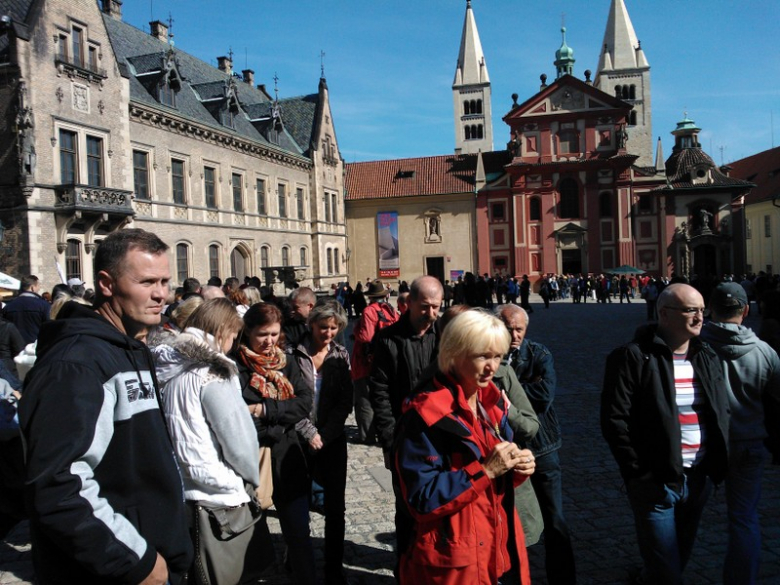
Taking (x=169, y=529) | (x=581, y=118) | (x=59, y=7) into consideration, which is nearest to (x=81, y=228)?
(x=59, y=7)

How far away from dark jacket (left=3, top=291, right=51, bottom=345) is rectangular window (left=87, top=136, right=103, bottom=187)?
14664mm

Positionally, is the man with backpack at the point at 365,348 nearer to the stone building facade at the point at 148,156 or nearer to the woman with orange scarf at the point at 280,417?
the woman with orange scarf at the point at 280,417

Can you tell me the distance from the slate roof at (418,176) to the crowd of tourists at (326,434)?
43262 millimetres

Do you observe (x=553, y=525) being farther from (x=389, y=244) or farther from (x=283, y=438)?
(x=389, y=244)

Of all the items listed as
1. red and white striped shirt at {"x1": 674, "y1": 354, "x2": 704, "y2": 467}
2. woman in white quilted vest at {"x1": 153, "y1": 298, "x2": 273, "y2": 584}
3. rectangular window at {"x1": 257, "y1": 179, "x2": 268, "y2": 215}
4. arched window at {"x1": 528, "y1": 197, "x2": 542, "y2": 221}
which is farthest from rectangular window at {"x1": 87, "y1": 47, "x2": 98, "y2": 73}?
arched window at {"x1": 528, "y1": 197, "x2": 542, "y2": 221}

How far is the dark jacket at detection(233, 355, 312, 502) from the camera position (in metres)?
3.77

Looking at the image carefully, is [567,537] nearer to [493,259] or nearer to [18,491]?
[18,491]

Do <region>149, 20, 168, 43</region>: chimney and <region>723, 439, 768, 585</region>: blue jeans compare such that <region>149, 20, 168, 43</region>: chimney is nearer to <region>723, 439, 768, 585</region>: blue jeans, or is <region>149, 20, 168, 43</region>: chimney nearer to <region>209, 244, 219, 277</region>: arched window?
<region>209, 244, 219, 277</region>: arched window

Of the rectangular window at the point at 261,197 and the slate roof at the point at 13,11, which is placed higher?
the slate roof at the point at 13,11

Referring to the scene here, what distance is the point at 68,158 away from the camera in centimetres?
2042

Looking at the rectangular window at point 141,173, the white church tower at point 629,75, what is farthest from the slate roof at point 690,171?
the rectangular window at point 141,173

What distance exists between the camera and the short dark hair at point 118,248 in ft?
7.78

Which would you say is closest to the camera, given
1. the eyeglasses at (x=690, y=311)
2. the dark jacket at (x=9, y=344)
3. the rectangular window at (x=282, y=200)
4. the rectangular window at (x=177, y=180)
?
the eyeglasses at (x=690, y=311)

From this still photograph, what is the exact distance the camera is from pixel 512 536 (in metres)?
2.90
